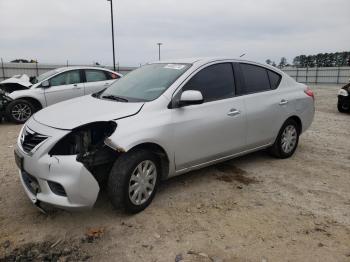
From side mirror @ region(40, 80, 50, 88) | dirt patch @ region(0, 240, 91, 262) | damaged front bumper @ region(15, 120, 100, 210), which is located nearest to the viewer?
dirt patch @ region(0, 240, 91, 262)

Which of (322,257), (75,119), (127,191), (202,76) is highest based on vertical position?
(202,76)

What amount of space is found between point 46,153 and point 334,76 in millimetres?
31555

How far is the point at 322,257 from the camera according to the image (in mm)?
2877

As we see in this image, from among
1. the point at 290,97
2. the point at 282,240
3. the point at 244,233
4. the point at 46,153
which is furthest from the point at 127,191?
the point at 290,97

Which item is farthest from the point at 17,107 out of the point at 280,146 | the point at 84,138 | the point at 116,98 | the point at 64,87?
the point at 280,146

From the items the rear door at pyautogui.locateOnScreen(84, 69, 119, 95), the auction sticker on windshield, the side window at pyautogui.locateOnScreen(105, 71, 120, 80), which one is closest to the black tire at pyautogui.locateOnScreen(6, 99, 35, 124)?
the rear door at pyautogui.locateOnScreen(84, 69, 119, 95)

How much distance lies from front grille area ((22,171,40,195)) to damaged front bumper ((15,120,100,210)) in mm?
19

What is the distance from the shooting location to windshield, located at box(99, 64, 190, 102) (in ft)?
13.0

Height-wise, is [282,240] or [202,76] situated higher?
[202,76]

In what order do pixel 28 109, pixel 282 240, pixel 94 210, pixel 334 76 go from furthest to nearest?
1. pixel 334 76
2. pixel 28 109
3. pixel 94 210
4. pixel 282 240

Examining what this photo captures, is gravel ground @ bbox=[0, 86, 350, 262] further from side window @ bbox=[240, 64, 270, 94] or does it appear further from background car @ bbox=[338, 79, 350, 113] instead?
background car @ bbox=[338, 79, 350, 113]

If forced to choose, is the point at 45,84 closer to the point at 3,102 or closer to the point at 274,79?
the point at 3,102

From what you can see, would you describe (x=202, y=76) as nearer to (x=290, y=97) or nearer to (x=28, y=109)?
(x=290, y=97)

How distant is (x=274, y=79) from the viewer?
5.27m
